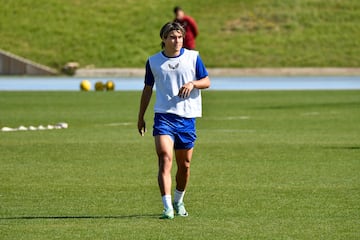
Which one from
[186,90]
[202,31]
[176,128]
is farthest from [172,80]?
[202,31]

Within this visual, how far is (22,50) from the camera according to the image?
6581 cm

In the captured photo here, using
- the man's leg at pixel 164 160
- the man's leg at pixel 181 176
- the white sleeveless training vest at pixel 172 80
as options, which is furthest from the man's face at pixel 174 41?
the man's leg at pixel 181 176

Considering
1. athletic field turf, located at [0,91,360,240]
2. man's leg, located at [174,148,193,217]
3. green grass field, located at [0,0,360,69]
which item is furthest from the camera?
green grass field, located at [0,0,360,69]

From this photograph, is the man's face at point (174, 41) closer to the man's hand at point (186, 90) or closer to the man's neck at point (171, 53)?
the man's neck at point (171, 53)

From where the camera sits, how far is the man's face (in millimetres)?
11188

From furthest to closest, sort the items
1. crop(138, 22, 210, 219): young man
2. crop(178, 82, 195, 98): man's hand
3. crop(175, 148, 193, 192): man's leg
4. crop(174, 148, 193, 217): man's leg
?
1. crop(175, 148, 193, 192): man's leg
2. crop(174, 148, 193, 217): man's leg
3. crop(138, 22, 210, 219): young man
4. crop(178, 82, 195, 98): man's hand

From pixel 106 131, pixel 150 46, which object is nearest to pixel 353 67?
pixel 150 46

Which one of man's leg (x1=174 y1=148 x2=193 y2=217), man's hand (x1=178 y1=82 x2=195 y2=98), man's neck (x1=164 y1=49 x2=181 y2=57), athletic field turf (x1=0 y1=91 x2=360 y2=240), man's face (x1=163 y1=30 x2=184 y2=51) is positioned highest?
man's face (x1=163 y1=30 x2=184 y2=51)

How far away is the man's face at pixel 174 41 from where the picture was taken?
11188 mm

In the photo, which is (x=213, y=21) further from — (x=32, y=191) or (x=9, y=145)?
(x=32, y=191)

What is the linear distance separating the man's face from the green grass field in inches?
2035

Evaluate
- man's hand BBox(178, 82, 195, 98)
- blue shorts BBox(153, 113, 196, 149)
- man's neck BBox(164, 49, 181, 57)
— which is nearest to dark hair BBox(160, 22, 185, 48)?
man's neck BBox(164, 49, 181, 57)

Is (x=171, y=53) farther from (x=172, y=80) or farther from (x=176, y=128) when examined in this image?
(x=176, y=128)

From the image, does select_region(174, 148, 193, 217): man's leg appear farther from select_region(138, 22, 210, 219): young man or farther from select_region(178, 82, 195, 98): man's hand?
select_region(178, 82, 195, 98): man's hand
